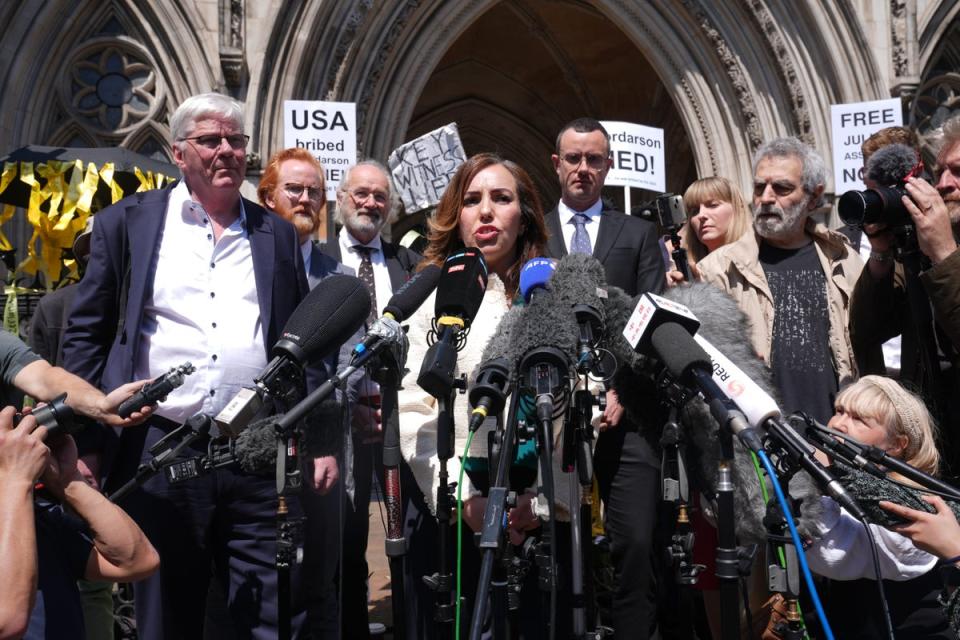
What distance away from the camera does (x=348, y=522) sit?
14.3ft

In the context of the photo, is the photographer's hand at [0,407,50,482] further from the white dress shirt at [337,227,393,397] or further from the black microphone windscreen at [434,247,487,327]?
the white dress shirt at [337,227,393,397]

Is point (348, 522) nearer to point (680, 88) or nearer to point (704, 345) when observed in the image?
point (704, 345)

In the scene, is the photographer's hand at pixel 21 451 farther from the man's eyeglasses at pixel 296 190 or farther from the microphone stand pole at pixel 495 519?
the man's eyeglasses at pixel 296 190

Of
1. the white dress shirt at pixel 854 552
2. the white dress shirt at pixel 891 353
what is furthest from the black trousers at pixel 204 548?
the white dress shirt at pixel 891 353

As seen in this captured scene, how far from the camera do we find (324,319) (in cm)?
276

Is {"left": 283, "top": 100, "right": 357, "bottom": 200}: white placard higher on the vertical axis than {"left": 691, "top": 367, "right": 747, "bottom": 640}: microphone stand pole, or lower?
higher

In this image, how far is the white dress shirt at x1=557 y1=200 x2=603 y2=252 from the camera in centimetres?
441

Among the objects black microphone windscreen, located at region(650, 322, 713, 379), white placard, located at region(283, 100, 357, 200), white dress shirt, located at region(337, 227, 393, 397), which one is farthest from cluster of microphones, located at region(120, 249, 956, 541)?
white placard, located at region(283, 100, 357, 200)

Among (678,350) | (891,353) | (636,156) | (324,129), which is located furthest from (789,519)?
(324,129)

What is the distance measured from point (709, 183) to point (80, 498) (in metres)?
3.36

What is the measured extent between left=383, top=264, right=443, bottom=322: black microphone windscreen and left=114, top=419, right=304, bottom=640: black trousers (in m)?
0.81

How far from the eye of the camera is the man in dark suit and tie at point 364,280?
4160 millimetres

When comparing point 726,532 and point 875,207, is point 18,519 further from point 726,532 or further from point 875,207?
point 875,207

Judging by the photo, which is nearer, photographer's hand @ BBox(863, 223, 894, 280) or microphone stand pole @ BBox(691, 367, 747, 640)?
microphone stand pole @ BBox(691, 367, 747, 640)
